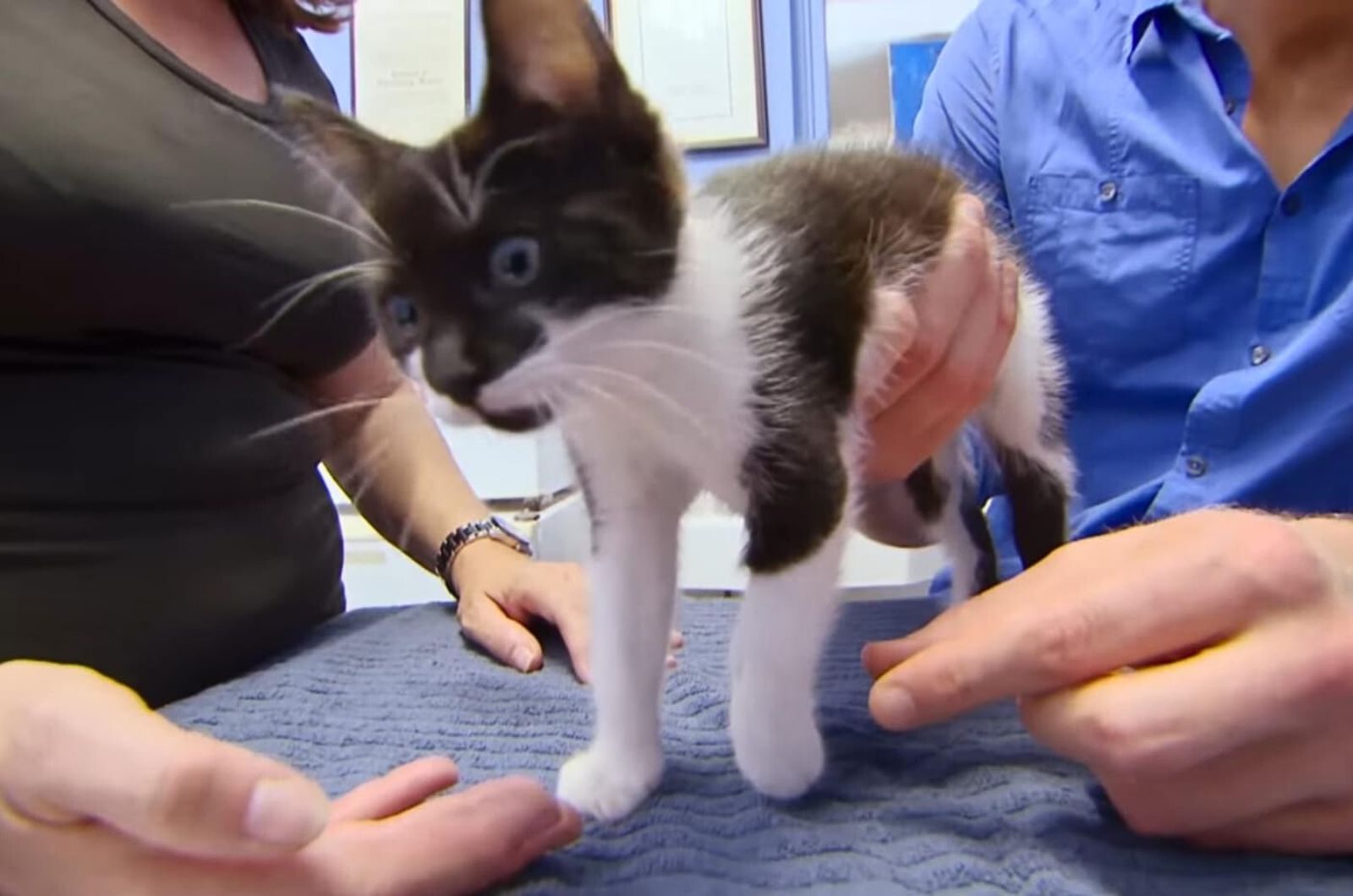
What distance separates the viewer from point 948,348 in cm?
66

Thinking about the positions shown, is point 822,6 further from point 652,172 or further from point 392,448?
point 652,172

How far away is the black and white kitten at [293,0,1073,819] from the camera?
0.44 meters

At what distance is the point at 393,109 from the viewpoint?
1.13 m

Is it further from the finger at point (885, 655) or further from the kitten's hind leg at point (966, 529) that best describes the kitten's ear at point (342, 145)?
the kitten's hind leg at point (966, 529)

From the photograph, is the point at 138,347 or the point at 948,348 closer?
the point at 948,348

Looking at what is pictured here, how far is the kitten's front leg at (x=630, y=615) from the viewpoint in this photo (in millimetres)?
575

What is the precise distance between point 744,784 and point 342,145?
39cm

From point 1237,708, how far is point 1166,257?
20.9 inches

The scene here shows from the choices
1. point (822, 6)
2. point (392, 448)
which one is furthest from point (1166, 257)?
point (822, 6)

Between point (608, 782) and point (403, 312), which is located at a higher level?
point (403, 312)

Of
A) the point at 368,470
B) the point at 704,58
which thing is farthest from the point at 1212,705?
the point at 704,58

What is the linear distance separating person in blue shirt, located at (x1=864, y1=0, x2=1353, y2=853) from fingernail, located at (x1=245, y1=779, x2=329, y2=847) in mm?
283

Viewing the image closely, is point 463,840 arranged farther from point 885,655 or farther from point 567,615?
point 567,615

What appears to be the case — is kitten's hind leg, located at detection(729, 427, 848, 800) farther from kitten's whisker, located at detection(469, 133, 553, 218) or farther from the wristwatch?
the wristwatch
